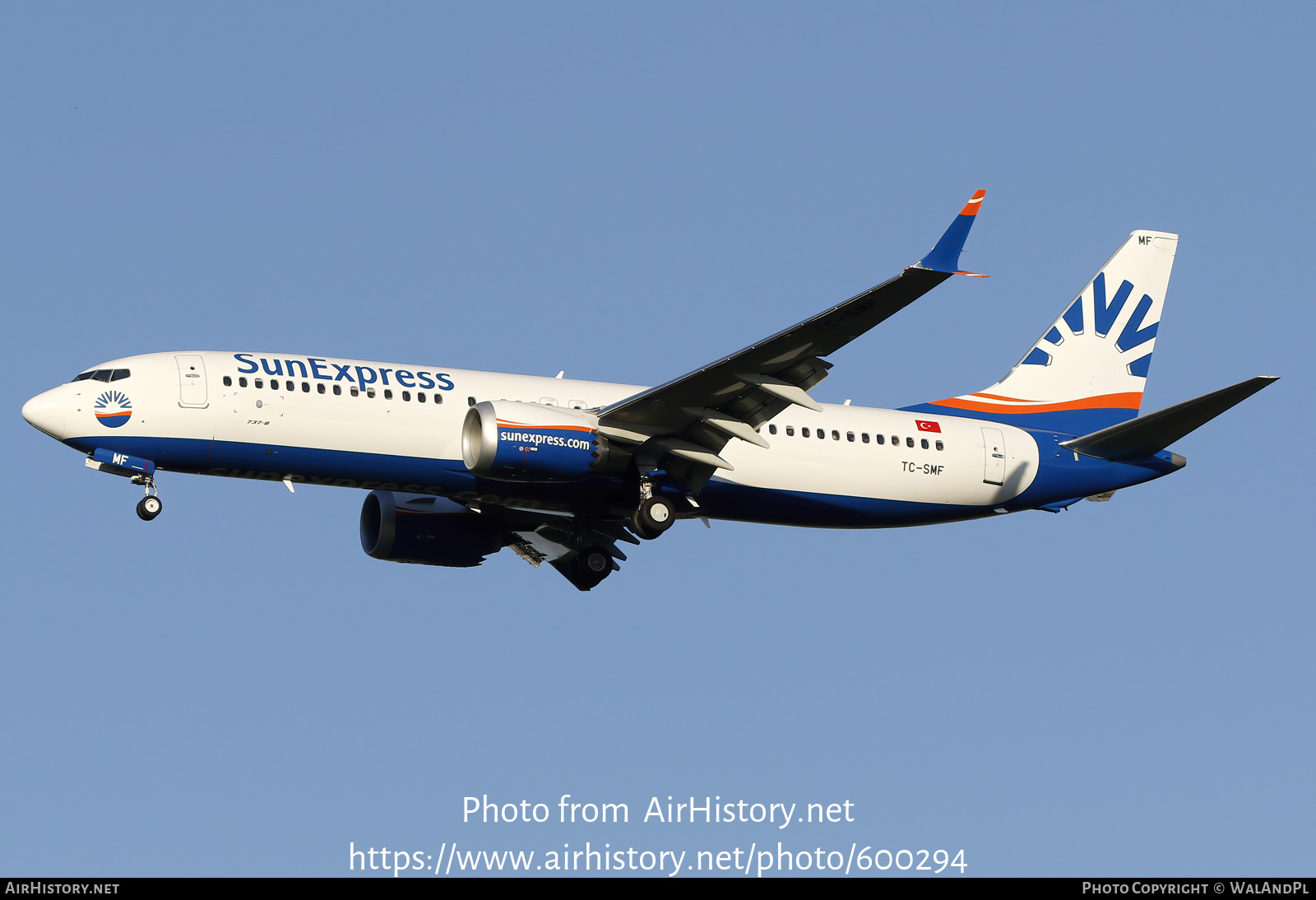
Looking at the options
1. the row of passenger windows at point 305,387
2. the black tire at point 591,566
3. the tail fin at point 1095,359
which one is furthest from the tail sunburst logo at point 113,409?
the tail fin at point 1095,359

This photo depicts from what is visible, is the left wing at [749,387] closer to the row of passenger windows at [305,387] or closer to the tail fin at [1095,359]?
the row of passenger windows at [305,387]

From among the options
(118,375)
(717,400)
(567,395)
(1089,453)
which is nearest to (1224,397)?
(1089,453)

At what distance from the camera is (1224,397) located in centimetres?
3616

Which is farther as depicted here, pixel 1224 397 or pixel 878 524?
pixel 878 524

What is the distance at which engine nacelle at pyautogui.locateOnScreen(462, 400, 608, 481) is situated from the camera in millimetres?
34562

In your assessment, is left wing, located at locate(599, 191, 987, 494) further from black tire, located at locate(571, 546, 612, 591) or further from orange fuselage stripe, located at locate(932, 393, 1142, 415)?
→ orange fuselage stripe, located at locate(932, 393, 1142, 415)

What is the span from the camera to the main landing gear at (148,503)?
34.8 meters

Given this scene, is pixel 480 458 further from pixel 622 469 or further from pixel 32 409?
pixel 32 409

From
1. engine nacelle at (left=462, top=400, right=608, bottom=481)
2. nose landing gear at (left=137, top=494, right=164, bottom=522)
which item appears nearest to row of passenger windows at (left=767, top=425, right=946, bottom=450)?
engine nacelle at (left=462, top=400, right=608, bottom=481)

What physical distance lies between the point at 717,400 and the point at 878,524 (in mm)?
6614

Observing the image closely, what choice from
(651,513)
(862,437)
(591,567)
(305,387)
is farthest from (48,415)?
(862,437)

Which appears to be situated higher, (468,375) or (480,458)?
(468,375)
